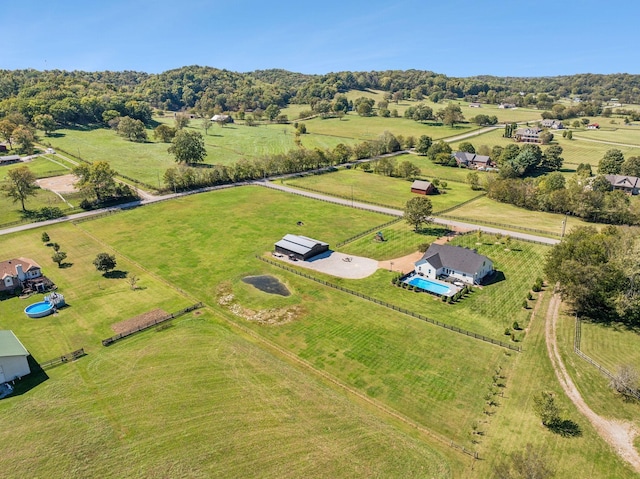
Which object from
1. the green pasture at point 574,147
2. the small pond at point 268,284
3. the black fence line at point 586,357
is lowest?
the black fence line at point 586,357

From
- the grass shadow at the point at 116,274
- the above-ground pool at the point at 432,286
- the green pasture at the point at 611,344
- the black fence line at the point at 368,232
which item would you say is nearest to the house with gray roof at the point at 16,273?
the grass shadow at the point at 116,274

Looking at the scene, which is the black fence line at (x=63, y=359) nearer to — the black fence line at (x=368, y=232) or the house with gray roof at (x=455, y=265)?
the black fence line at (x=368, y=232)

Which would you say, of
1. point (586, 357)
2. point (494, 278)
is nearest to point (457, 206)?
point (494, 278)

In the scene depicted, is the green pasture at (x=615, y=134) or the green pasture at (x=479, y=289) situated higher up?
the green pasture at (x=615, y=134)

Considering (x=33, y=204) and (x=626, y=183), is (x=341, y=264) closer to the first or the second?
(x=33, y=204)

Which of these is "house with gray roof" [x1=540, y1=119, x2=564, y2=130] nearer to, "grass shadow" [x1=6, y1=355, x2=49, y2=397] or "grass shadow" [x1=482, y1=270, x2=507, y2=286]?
"grass shadow" [x1=482, y1=270, x2=507, y2=286]

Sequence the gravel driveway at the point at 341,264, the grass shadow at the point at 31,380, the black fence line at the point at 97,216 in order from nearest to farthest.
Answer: the grass shadow at the point at 31,380
the gravel driveway at the point at 341,264
the black fence line at the point at 97,216
